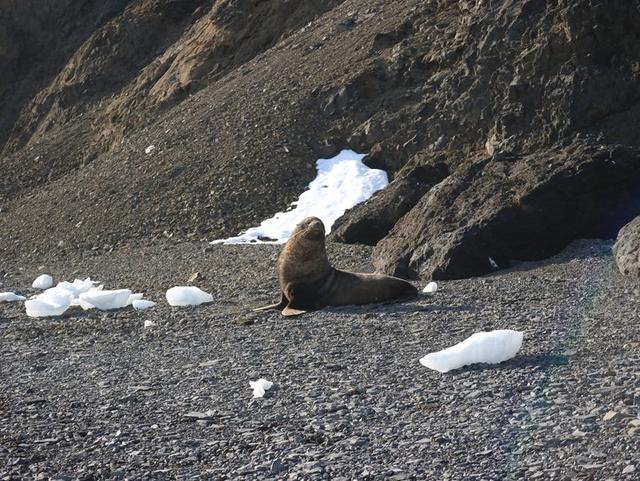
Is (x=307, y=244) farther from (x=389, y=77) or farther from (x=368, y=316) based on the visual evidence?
(x=389, y=77)

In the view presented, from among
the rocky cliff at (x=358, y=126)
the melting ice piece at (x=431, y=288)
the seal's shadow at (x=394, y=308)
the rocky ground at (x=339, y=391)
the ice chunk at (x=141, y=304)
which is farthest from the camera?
the rocky cliff at (x=358, y=126)

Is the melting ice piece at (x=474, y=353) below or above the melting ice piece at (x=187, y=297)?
below

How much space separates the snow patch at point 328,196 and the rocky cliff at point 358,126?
0.37 m

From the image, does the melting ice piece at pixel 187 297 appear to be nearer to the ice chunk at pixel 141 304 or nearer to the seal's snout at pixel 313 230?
the ice chunk at pixel 141 304

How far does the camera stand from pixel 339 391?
Answer: 28.6ft

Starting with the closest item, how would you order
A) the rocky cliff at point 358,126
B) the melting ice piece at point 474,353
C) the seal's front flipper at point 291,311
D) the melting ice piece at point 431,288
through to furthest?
the melting ice piece at point 474,353 < the seal's front flipper at point 291,311 < the melting ice piece at point 431,288 < the rocky cliff at point 358,126

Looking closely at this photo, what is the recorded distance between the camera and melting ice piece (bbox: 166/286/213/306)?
1430 cm

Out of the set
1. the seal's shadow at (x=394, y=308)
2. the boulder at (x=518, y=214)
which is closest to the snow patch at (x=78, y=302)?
the seal's shadow at (x=394, y=308)

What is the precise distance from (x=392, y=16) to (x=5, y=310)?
595 inches

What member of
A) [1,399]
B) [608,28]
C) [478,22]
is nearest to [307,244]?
[1,399]

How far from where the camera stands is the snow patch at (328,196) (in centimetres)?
2223

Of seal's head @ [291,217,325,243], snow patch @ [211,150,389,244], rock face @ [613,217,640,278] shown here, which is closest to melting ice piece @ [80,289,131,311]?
seal's head @ [291,217,325,243]

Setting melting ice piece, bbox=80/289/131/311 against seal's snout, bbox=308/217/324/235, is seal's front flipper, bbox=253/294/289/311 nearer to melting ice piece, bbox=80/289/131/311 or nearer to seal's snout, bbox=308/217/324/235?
seal's snout, bbox=308/217/324/235

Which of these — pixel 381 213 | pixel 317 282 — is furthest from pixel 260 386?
pixel 381 213
